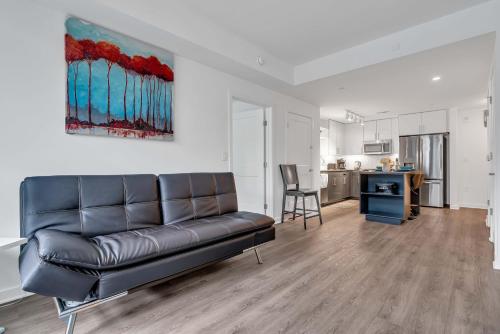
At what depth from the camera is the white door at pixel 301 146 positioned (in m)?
4.75

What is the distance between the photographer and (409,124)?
249 inches

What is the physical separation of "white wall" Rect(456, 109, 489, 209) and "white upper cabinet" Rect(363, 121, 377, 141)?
1.88 m

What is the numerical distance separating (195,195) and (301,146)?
2982 mm

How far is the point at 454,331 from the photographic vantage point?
151cm

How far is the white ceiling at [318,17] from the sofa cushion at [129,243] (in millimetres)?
2235

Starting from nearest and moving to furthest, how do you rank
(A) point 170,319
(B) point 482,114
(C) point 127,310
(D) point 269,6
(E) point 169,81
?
1. (A) point 170,319
2. (C) point 127,310
3. (D) point 269,6
4. (E) point 169,81
5. (B) point 482,114

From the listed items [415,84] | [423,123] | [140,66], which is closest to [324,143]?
[423,123]

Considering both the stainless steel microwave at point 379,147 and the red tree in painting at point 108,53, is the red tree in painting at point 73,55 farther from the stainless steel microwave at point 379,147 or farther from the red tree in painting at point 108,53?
the stainless steel microwave at point 379,147

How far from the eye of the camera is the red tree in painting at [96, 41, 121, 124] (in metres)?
2.32

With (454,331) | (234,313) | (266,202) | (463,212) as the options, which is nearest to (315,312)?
(234,313)

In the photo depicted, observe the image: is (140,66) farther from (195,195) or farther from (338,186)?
(338,186)

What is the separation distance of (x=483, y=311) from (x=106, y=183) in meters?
3.01

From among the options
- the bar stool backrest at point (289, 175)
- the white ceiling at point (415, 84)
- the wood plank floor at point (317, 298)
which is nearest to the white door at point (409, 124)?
the white ceiling at point (415, 84)

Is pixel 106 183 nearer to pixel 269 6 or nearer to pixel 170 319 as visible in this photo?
pixel 170 319
